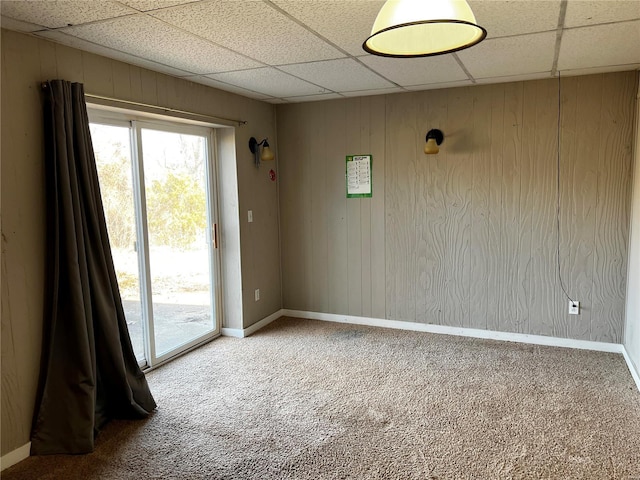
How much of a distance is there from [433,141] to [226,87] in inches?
71.9

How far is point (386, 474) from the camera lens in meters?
2.36

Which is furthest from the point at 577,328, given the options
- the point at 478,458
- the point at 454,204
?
the point at 478,458

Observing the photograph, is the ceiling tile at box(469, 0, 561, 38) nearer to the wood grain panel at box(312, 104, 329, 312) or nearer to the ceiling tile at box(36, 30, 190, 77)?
the ceiling tile at box(36, 30, 190, 77)

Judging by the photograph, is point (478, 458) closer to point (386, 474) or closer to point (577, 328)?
point (386, 474)

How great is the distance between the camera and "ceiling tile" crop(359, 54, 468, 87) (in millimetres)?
3178

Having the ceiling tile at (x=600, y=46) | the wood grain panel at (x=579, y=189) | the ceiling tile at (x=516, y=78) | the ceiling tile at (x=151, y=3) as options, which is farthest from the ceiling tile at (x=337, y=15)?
the wood grain panel at (x=579, y=189)

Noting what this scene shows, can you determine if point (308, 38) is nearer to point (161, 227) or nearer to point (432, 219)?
point (161, 227)

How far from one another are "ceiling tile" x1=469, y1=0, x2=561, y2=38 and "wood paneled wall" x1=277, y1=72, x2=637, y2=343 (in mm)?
1587

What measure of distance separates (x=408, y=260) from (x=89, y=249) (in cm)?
286

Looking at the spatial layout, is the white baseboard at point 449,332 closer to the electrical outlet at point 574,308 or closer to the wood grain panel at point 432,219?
the wood grain panel at point 432,219

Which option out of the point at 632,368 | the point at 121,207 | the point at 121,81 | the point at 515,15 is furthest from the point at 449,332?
the point at 121,81

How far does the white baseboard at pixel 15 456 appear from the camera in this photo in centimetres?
245

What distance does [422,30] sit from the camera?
179 centimetres

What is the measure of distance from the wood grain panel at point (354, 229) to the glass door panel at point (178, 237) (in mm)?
1393
